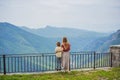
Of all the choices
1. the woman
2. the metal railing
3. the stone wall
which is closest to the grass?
the woman

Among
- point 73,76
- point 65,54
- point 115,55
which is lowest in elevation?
point 73,76

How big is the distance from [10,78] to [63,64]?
344 centimetres

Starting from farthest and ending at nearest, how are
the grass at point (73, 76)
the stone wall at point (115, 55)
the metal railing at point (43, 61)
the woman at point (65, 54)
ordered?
the stone wall at point (115, 55) < the metal railing at point (43, 61) < the woman at point (65, 54) < the grass at point (73, 76)

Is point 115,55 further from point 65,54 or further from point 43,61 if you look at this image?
point 43,61

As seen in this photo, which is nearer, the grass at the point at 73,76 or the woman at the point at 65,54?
the grass at the point at 73,76

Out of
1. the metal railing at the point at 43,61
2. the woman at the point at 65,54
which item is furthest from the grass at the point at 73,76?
the metal railing at the point at 43,61

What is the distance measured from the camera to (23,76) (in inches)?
590

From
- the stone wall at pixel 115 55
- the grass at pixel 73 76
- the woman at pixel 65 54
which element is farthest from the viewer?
the stone wall at pixel 115 55

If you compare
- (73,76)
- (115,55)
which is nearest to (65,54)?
(73,76)

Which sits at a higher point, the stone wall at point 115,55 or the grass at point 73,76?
the stone wall at point 115,55

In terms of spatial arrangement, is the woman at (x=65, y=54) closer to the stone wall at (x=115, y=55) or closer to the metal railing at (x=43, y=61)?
the metal railing at (x=43, y=61)

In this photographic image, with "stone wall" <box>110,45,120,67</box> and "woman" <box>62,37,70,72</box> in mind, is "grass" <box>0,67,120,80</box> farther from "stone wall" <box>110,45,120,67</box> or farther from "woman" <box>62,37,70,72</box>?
"stone wall" <box>110,45,120,67</box>

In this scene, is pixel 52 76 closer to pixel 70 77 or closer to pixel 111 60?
pixel 70 77

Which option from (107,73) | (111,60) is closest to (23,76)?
(107,73)
